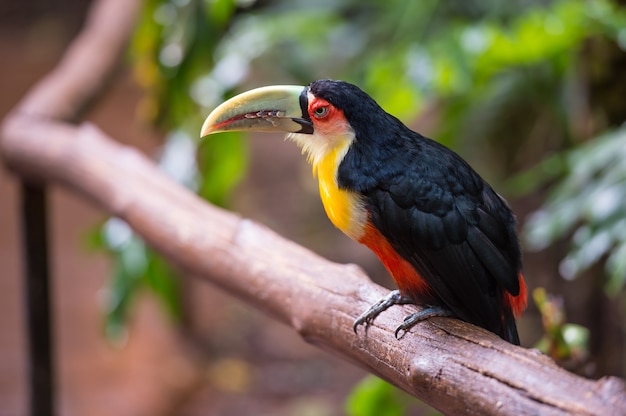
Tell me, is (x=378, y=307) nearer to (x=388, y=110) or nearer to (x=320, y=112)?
(x=320, y=112)

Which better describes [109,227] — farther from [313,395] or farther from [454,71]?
[313,395]

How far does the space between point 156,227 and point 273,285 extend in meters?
0.37

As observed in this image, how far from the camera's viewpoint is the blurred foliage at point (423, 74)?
6.48ft

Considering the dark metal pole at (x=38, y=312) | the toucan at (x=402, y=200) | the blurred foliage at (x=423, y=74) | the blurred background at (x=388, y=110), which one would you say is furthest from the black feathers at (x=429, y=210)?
the dark metal pole at (x=38, y=312)

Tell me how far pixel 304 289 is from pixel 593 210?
28.4 inches

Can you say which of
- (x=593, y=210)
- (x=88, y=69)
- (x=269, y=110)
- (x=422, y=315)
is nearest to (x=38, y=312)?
(x=88, y=69)

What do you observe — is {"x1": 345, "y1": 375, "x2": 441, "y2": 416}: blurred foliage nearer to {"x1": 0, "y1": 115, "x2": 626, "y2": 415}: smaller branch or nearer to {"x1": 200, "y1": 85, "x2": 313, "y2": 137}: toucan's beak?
{"x1": 0, "y1": 115, "x2": 626, "y2": 415}: smaller branch

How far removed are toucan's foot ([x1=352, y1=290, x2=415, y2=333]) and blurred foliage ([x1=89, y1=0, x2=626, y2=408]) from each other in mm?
629

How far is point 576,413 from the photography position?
0.90 metres

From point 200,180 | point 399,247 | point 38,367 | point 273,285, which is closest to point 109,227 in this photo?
point 200,180

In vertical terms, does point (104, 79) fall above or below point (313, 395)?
above

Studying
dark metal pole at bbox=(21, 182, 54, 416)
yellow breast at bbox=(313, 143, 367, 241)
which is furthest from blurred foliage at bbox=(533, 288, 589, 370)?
dark metal pole at bbox=(21, 182, 54, 416)

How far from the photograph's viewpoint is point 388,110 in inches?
82.7

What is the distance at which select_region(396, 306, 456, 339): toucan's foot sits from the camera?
1214mm
